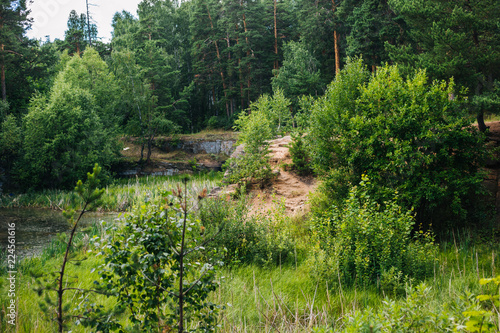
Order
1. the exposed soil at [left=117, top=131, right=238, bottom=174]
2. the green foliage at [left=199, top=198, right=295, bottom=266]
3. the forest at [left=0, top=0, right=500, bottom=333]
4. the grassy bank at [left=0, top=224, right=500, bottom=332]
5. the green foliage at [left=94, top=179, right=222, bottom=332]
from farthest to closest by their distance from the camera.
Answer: the exposed soil at [left=117, top=131, right=238, bottom=174] → the green foliage at [left=199, top=198, right=295, bottom=266] → the grassy bank at [left=0, top=224, right=500, bottom=332] → the forest at [left=0, top=0, right=500, bottom=333] → the green foliage at [left=94, top=179, right=222, bottom=332]

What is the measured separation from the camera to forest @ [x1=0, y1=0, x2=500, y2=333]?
7.54 feet

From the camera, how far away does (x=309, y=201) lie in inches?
338

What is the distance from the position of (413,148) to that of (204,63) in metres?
30.5

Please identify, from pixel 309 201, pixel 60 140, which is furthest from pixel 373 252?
pixel 60 140

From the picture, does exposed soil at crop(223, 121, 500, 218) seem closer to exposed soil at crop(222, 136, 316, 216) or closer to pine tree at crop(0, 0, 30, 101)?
exposed soil at crop(222, 136, 316, 216)

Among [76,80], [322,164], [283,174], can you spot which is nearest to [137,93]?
[76,80]

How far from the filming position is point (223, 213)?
6445 millimetres

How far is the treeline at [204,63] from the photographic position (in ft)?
35.2

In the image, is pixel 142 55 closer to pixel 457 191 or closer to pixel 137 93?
pixel 137 93

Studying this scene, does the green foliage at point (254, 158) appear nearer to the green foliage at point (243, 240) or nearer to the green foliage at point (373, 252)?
the green foliage at point (243, 240)

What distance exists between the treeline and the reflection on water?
468 centimetres

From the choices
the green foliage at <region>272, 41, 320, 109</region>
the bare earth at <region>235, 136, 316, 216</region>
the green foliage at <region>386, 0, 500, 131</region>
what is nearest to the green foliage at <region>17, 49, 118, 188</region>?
the bare earth at <region>235, 136, 316, 216</region>

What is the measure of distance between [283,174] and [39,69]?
20.6 metres

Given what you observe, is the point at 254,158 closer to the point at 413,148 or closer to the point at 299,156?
the point at 299,156
